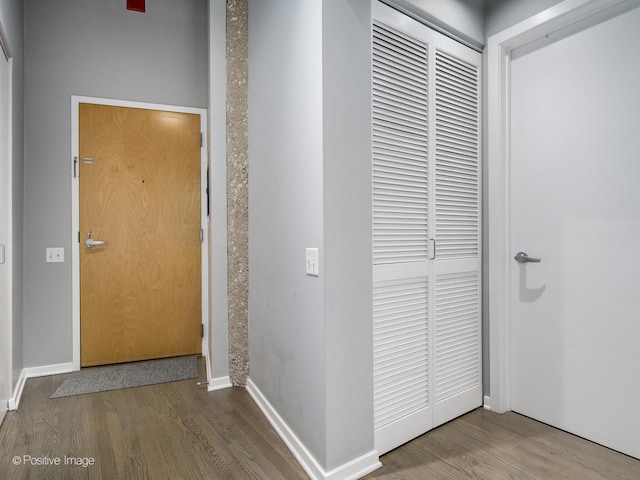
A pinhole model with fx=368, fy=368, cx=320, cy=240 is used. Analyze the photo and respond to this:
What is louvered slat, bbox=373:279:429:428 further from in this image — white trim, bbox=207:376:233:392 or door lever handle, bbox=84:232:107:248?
door lever handle, bbox=84:232:107:248

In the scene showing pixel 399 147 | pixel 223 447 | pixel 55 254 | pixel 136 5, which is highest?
pixel 136 5

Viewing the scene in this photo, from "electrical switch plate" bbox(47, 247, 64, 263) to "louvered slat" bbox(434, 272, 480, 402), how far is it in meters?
2.78

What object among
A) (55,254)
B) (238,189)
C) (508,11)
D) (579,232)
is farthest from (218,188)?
(579,232)

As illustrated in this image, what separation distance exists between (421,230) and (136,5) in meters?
2.99

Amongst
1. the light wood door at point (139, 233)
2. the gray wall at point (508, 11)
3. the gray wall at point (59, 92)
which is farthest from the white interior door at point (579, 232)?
the gray wall at point (59, 92)

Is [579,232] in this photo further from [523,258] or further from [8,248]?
[8,248]

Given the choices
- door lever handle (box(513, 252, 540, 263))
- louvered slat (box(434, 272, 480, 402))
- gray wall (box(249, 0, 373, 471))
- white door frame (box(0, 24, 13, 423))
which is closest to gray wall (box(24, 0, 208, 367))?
white door frame (box(0, 24, 13, 423))

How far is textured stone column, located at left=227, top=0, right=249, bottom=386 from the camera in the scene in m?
2.57

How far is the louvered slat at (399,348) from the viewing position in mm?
1779

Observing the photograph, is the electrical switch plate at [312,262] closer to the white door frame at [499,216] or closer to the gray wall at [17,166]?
the white door frame at [499,216]

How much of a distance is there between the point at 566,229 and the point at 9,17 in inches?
137

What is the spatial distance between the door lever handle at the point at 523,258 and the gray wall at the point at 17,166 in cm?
308

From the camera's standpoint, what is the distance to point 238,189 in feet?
8.51

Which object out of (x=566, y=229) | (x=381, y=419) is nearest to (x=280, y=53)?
(x=566, y=229)
